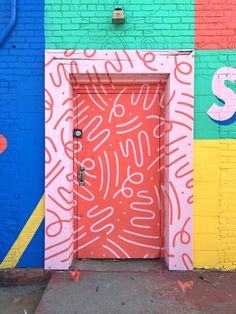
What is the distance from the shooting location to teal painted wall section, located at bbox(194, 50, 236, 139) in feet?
15.1

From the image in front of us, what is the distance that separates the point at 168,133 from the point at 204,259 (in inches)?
61.6

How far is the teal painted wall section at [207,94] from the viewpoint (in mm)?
4590

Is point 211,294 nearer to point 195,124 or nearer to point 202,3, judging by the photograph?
point 195,124

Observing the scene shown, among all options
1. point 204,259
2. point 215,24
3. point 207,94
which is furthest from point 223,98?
point 204,259

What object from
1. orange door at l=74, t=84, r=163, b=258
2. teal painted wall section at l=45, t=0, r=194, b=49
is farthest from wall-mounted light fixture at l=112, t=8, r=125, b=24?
orange door at l=74, t=84, r=163, b=258

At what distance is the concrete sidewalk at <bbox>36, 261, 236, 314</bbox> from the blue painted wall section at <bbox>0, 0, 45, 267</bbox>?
29.8 inches

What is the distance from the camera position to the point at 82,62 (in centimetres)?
457

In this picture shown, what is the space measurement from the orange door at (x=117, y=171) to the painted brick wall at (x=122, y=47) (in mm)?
507

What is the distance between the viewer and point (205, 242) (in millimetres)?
4645

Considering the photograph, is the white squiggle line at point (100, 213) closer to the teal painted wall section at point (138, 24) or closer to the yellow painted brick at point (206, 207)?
the yellow painted brick at point (206, 207)

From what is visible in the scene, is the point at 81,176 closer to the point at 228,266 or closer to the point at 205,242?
the point at 205,242

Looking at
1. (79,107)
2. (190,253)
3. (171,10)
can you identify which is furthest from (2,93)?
(190,253)

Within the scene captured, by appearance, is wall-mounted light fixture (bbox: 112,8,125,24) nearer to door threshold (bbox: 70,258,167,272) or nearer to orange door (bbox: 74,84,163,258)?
orange door (bbox: 74,84,163,258)

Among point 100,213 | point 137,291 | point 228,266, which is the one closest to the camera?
point 137,291
